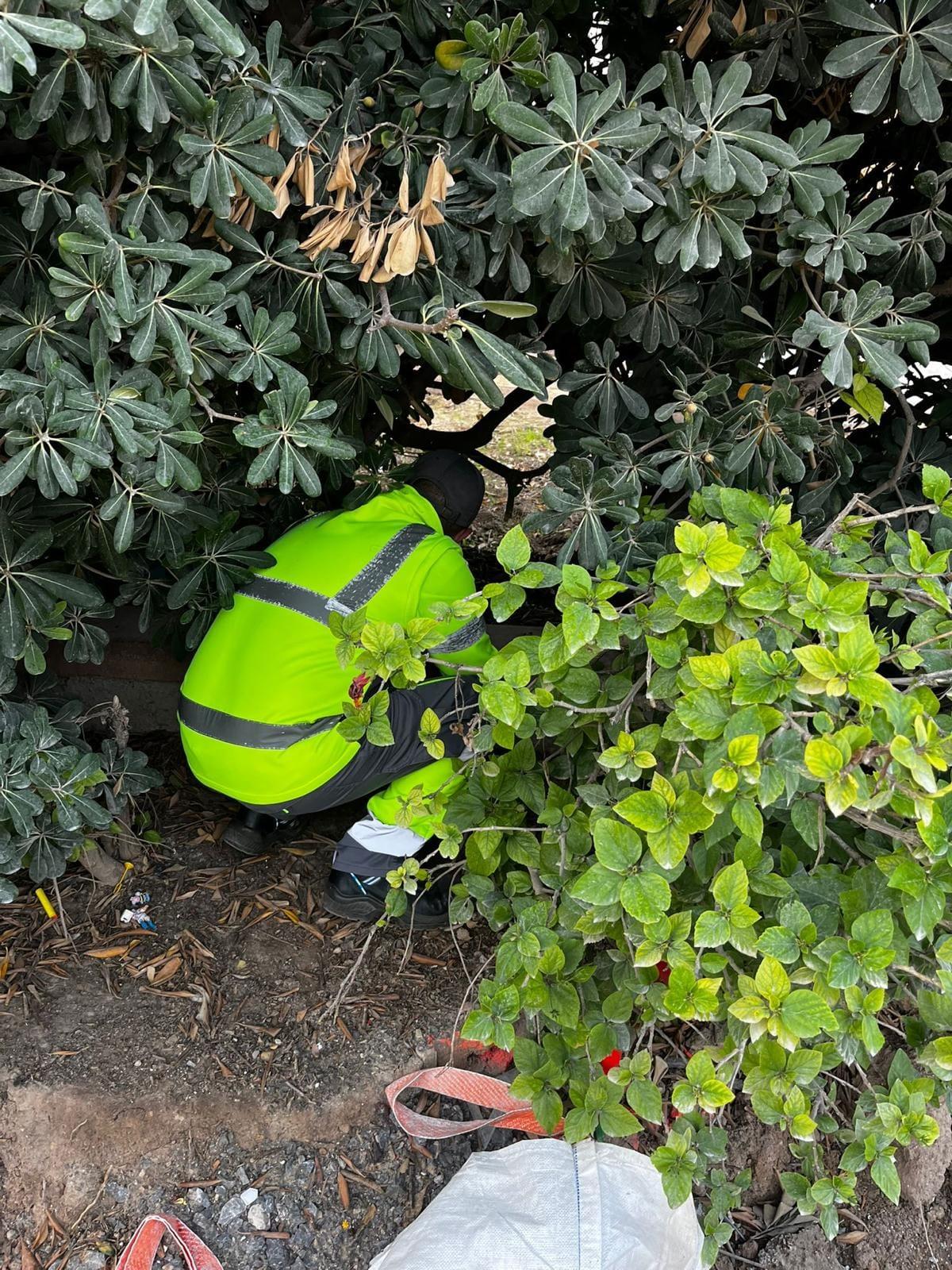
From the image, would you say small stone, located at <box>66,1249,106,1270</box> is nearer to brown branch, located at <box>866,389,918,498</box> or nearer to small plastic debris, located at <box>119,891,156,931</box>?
small plastic debris, located at <box>119,891,156,931</box>

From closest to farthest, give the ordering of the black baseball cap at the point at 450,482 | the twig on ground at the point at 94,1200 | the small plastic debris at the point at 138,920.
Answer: the twig on ground at the point at 94,1200
the small plastic debris at the point at 138,920
the black baseball cap at the point at 450,482

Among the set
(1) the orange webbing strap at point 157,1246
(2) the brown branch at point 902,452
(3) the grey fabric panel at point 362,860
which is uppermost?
(2) the brown branch at point 902,452

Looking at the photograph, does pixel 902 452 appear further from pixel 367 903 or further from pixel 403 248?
pixel 367 903

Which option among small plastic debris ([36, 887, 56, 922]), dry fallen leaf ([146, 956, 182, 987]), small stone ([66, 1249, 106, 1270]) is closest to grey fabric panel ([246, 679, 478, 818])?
dry fallen leaf ([146, 956, 182, 987])

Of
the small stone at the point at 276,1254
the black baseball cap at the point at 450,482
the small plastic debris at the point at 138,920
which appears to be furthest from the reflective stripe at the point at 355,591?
the small stone at the point at 276,1254

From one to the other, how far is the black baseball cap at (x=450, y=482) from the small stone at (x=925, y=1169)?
219 centimetres

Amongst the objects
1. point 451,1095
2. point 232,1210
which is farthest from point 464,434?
point 232,1210

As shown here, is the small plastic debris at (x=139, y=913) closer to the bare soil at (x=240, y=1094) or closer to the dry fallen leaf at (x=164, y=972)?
the bare soil at (x=240, y=1094)

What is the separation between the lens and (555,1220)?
2.09 meters

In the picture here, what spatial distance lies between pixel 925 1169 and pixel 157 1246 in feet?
6.56

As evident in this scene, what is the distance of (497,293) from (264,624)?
1093 mm

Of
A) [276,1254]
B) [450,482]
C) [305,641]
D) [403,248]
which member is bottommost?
[276,1254]

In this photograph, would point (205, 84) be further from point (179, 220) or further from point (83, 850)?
point (83, 850)

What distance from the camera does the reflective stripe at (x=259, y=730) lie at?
2689 mm
